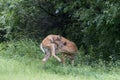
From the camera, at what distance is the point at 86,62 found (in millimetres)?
15664

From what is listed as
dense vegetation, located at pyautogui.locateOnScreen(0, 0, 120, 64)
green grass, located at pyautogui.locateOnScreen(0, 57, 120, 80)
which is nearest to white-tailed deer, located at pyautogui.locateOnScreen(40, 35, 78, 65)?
green grass, located at pyautogui.locateOnScreen(0, 57, 120, 80)

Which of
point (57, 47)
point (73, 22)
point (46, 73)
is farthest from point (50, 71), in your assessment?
point (73, 22)

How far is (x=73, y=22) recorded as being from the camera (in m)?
20.3

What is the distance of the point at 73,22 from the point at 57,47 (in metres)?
5.59

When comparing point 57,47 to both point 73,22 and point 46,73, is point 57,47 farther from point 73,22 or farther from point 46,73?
point 73,22

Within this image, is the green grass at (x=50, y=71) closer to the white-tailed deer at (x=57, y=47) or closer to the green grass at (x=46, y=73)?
the green grass at (x=46, y=73)

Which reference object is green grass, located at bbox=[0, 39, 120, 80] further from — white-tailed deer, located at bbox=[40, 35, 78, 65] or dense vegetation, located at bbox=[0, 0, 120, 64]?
dense vegetation, located at bbox=[0, 0, 120, 64]

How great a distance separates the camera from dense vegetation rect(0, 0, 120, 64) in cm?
1627

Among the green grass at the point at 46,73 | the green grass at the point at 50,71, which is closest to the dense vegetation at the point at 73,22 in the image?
the green grass at the point at 50,71

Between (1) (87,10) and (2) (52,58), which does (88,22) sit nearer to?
(1) (87,10)

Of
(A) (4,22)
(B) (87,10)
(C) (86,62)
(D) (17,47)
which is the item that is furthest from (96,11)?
(A) (4,22)

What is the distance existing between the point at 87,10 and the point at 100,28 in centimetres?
90

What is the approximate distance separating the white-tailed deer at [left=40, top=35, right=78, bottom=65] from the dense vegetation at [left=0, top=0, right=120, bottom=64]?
0.95 m

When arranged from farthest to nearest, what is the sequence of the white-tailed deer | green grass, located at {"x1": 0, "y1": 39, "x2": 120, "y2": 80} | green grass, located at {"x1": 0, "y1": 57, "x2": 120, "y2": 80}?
the white-tailed deer
green grass, located at {"x1": 0, "y1": 39, "x2": 120, "y2": 80}
green grass, located at {"x1": 0, "y1": 57, "x2": 120, "y2": 80}
